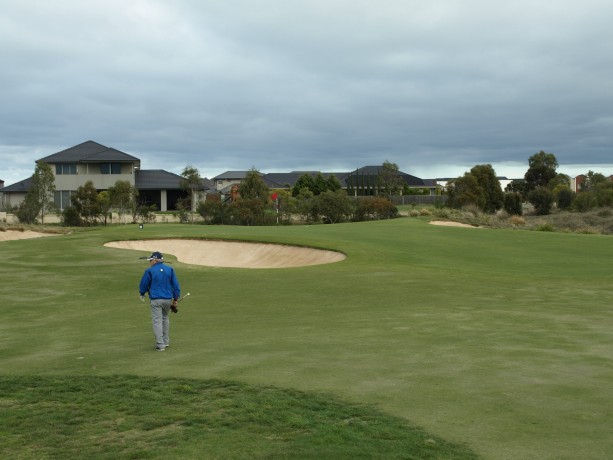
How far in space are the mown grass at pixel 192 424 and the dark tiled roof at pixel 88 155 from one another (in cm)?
8454

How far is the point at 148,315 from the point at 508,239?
30.5 m

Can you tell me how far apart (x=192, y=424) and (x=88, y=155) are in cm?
8987

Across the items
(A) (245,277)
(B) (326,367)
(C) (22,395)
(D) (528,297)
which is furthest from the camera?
(A) (245,277)

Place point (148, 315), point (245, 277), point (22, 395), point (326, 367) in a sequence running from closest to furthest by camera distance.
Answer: point (22, 395) < point (326, 367) < point (148, 315) < point (245, 277)

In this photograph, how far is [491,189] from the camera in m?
97.0

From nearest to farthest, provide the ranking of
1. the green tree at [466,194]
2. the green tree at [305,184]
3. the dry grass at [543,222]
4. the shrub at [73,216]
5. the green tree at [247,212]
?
the dry grass at [543,222] < the shrub at [73,216] < the green tree at [247,212] < the green tree at [466,194] < the green tree at [305,184]

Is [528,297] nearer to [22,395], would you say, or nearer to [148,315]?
[148,315]

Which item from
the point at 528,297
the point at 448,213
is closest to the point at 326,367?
the point at 528,297

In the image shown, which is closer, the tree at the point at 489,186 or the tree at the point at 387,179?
the tree at the point at 489,186

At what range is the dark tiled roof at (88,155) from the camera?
91.5 metres

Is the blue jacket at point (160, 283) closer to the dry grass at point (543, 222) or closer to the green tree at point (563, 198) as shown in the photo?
the dry grass at point (543, 222)

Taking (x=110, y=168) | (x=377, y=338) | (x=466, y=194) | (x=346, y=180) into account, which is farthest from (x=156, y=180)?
(x=377, y=338)

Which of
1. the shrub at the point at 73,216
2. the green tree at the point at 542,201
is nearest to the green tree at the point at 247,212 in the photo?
the shrub at the point at 73,216

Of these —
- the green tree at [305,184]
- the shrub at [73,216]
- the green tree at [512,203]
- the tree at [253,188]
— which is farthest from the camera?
the green tree at [305,184]
